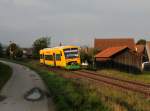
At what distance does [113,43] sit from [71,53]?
5661 cm

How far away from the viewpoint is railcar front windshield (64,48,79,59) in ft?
133

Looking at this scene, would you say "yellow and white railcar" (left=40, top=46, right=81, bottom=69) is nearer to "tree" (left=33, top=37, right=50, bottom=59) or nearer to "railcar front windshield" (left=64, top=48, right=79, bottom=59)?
"railcar front windshield" (left=64, top=48, right=79, bottom=59)

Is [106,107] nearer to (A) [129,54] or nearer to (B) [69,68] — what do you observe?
(B) [69,68]

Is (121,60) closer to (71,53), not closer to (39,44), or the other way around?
(71,53)

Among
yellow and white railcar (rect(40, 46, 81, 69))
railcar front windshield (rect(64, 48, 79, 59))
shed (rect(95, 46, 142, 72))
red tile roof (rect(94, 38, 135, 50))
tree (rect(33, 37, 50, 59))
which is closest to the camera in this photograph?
yellow and white railcar (rect(40, 46, 81, 69))

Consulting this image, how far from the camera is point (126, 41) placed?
3782 inches

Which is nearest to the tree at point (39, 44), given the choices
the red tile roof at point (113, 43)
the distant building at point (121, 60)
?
the red tile roof at point (113, 43)

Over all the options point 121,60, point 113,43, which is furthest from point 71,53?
point 113,43

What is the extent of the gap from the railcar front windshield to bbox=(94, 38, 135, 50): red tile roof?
165 feet

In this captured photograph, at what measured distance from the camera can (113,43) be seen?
9656cm

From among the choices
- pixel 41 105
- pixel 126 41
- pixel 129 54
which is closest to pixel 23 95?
pixel 41 105

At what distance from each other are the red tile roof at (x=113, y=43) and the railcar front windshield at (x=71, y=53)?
50.3 metres

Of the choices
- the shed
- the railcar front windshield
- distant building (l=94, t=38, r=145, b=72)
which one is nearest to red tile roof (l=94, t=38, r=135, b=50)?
distant building (l=94, t=38, r=145, b=72)

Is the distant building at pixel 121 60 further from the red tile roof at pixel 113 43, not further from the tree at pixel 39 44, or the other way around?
the tree at pixel 39 44
